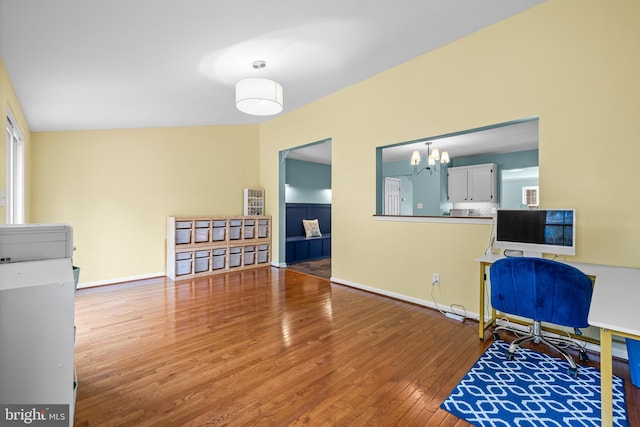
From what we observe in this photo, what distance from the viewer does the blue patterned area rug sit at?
1.54m

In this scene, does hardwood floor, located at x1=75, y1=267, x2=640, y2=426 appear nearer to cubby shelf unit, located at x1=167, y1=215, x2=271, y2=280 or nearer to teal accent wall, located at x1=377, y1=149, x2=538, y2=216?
cubby shelf unit, located at x1=167, y1=215, x2=271, y2=280

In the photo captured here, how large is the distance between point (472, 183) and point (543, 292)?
538 centimetres

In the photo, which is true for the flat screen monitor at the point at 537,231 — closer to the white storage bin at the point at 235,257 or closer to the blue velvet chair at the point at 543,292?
the blue velvet chair at the point at 543,292

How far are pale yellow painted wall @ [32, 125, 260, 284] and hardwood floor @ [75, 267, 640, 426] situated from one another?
0.93 metres

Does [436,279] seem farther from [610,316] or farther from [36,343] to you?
[36,343]

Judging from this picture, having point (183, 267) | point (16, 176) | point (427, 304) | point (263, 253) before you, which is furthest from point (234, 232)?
point (427, 304)

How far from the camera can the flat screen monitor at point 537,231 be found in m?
2.21

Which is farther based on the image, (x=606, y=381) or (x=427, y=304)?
(x=427, y=304)

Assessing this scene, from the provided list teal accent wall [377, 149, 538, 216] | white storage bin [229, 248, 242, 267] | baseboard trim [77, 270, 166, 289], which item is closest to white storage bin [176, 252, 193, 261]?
baseboard trim [77, 270, 166, 289]

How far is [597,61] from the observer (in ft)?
7.29

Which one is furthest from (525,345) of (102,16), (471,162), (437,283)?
(471,162)

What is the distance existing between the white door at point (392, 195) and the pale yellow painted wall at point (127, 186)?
156 inches

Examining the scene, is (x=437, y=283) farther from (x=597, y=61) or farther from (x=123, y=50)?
(x=123, y=50)

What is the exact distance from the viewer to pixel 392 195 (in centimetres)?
775
